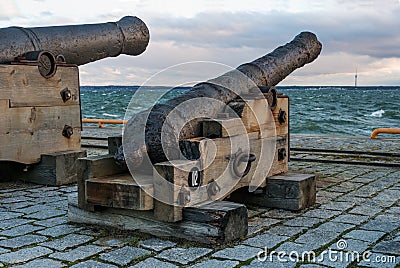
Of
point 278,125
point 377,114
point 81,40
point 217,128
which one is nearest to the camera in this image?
point 217,128

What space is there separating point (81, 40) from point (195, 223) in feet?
13.0

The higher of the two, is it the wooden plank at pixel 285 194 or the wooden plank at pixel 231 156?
the wooden plank at pixel 231 156

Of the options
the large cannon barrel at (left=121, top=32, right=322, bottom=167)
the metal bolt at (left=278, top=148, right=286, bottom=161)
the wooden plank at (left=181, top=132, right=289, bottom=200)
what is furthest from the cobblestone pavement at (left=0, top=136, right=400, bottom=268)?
the large cannon barrel at (left=121, top=32, right=322, bottom=167)

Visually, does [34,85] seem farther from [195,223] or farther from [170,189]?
[195,223]

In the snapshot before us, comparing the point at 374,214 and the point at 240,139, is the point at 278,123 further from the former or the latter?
the point at 374,214

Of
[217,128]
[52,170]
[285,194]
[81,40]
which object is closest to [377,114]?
[81,40]

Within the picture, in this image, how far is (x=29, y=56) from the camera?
6.62 metres

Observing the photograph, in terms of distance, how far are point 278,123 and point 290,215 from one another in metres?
0.98

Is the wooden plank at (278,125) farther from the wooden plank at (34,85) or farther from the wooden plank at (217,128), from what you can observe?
the wooden plank at (34,85)

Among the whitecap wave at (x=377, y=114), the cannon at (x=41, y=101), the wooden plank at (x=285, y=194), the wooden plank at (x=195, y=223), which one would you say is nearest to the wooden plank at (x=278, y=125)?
the wooden plank at (x=285, y=194)

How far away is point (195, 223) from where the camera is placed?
4219 millimetres

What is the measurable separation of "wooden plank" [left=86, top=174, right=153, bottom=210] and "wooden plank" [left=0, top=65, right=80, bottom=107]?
223 centimetres

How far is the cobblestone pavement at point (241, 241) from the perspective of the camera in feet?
12.5

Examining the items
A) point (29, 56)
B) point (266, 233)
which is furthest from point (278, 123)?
point (29, 56)
